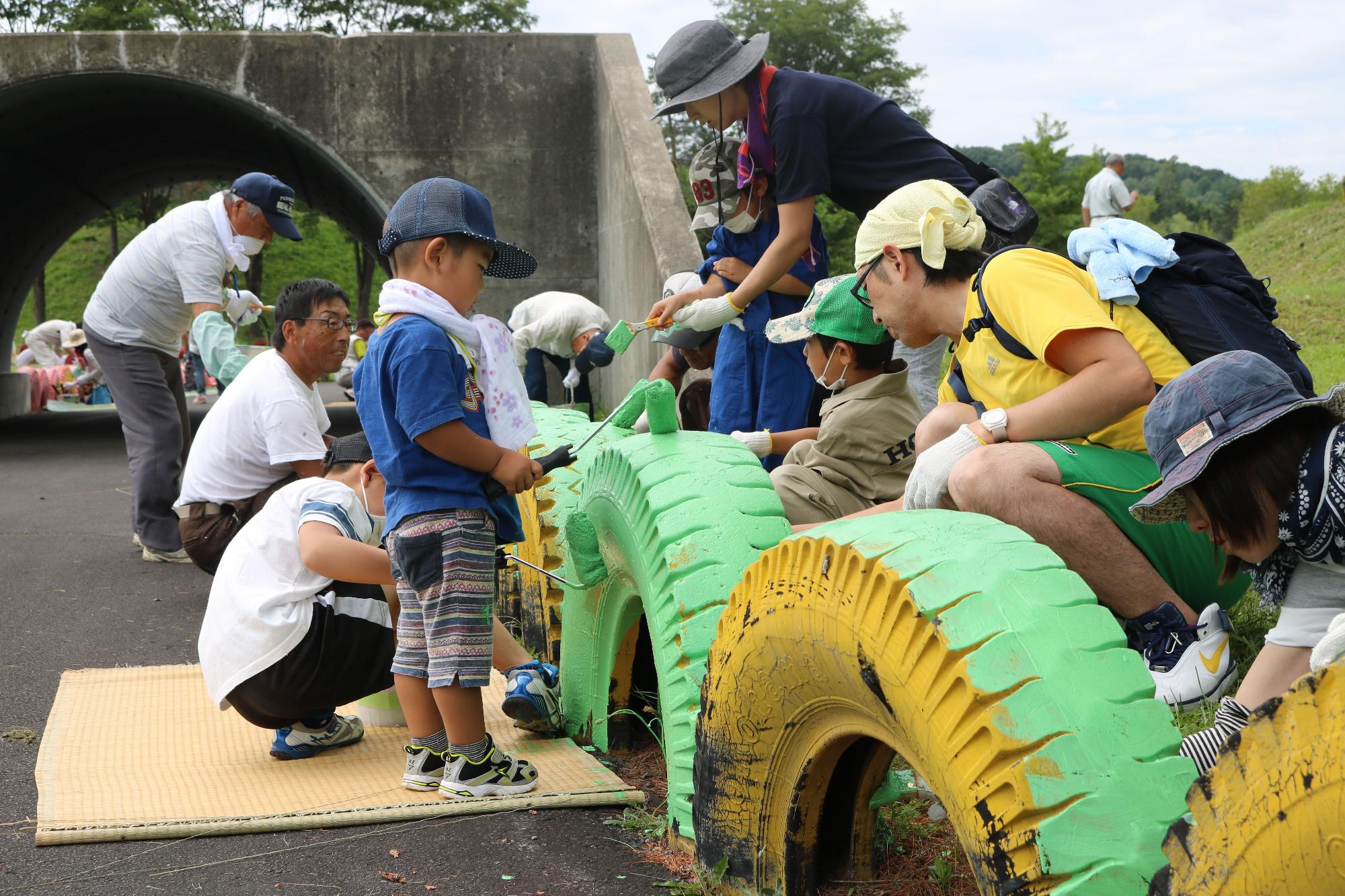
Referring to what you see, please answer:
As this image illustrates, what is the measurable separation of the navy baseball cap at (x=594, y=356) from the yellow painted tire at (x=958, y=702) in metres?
6.28

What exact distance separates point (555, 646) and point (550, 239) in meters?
7.86

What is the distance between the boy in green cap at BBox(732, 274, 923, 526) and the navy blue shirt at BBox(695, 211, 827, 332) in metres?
0.73

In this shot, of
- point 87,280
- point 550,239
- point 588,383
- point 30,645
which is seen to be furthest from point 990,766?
point 87,280

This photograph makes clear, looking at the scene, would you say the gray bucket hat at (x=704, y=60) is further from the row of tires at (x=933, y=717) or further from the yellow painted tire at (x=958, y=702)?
the yellow painted tire at (x=958, y=702)

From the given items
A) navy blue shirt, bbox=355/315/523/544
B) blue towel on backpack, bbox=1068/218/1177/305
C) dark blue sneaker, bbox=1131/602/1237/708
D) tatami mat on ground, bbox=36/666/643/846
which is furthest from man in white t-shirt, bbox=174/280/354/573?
dark blue sneaker, bbox=1131/602/1237/708

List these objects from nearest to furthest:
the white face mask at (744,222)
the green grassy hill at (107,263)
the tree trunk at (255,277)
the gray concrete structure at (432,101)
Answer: the white face mask at (744,222) → the gray concrete structure at (432,101) → the tree trunk at (255,277) → the green grassy hill at (107,263)

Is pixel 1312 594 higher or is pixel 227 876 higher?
pixel 1312 594

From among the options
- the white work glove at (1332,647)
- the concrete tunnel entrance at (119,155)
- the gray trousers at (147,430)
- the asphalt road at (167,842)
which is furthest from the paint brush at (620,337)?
the concrete tunnel entrance at (119,155)

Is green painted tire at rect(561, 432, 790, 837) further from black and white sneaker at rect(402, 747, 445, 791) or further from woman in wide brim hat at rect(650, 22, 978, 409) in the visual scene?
woman in wide brim hat at rect(650, 22, 978, 409)

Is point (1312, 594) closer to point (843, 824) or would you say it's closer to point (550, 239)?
point (843, 824)

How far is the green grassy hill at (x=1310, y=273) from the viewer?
983cm

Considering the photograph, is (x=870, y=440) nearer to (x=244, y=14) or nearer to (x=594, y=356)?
(x=594, y=356)

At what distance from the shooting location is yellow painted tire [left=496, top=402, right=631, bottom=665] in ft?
12.2

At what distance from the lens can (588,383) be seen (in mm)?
10352
